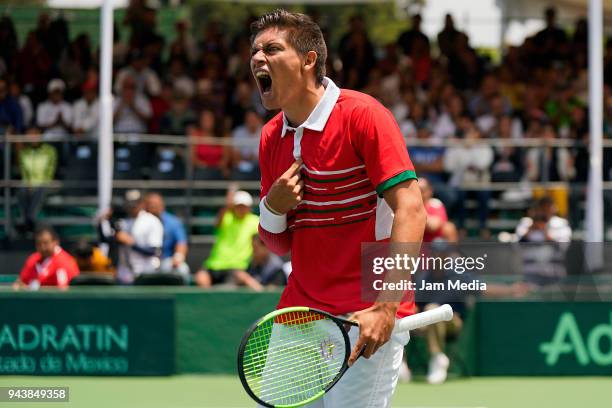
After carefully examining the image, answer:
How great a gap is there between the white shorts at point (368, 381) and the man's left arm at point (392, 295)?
18cm

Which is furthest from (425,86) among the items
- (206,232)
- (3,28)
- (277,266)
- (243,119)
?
(3,28)

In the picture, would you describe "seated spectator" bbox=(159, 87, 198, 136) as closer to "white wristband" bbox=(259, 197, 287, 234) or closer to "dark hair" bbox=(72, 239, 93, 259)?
"dark hair" bbox=(72, 239, 93, 259)

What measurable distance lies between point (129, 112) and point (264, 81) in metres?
10.5

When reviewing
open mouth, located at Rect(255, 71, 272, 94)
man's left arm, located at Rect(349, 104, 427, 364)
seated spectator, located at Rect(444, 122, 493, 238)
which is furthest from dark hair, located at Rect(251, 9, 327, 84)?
seated spectator, located at Rect(444, 122, 493, 238)

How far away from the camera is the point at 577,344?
10906 mm

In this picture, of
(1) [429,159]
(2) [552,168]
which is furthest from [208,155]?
(2) [552,168]

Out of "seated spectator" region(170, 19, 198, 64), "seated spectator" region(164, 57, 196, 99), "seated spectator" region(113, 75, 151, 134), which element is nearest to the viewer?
"seated spectator" region(113, 75, 151, 134)

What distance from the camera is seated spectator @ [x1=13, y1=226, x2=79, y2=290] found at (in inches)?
438

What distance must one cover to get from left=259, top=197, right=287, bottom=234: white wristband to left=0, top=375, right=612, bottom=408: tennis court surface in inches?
207

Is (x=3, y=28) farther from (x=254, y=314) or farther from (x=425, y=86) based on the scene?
(x=254, y=314)

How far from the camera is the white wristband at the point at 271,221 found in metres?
4.29

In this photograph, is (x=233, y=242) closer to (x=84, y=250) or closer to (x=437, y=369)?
(x=84, y=250)

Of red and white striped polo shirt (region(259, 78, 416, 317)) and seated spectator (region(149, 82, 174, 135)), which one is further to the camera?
seated spectator (region(149, 82, 174, 135))

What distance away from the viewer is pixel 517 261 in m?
10.8
